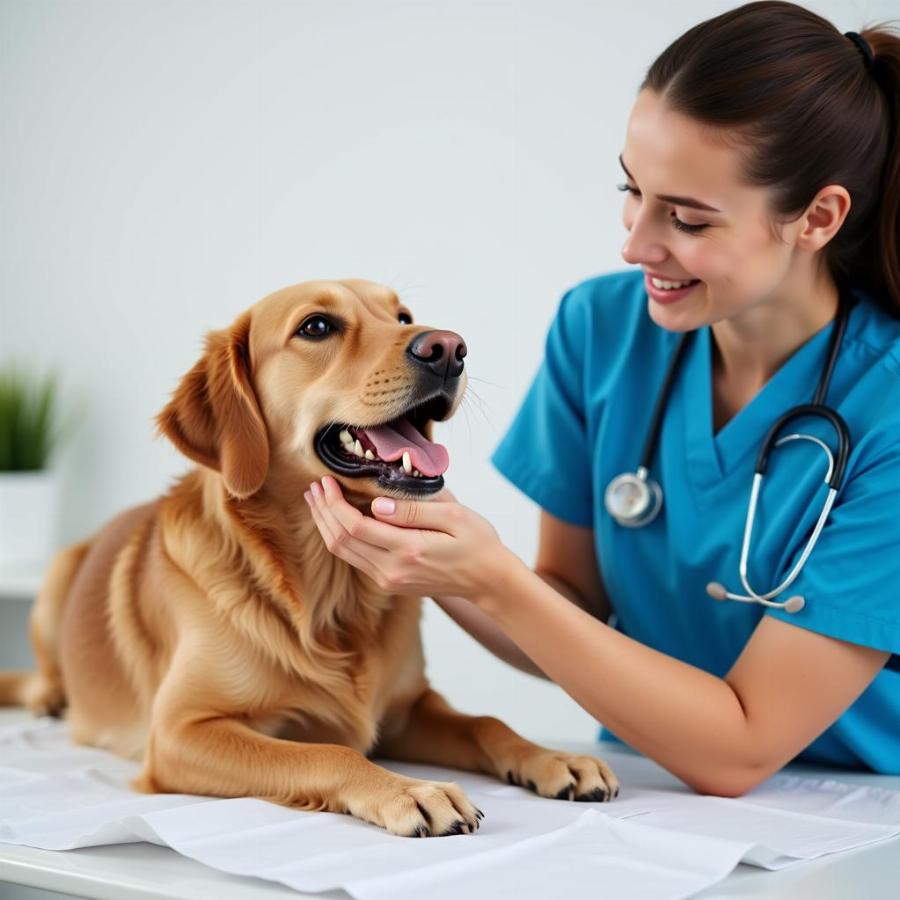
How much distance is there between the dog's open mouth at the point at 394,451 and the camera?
1.35m

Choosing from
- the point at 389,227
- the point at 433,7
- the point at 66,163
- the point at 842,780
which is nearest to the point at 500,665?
the point at 389,227

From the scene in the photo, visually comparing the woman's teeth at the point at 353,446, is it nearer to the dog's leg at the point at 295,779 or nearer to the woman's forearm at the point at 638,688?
the woman's forearm at the point at 638,688

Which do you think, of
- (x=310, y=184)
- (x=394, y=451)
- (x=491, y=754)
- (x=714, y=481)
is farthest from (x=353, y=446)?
(x=310, y=184)

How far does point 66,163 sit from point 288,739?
2528mm

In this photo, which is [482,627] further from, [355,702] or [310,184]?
[310,184]

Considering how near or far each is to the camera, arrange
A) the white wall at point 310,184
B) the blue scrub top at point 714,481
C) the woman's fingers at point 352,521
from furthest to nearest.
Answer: the white wall at point 310,184 → the blue scrub top at point 714,481 → the woman's fingers at point 352,521

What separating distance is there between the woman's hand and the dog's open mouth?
4 cm

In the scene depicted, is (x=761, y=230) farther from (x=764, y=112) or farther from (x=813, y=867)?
(x=813, y=867)

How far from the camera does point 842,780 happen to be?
1540 mm

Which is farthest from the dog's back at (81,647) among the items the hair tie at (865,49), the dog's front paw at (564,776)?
the hair tie at (865,49)

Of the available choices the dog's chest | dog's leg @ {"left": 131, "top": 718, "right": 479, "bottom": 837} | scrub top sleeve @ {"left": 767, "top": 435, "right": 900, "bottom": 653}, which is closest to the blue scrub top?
scrub top sleeve @ {"left": 767, "top": 435, "right": 900, "bottom": 653}

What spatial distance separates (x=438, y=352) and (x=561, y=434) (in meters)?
0.52

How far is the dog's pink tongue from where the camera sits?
4.49 ft

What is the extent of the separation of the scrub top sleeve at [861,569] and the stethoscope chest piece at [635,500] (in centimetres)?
28
